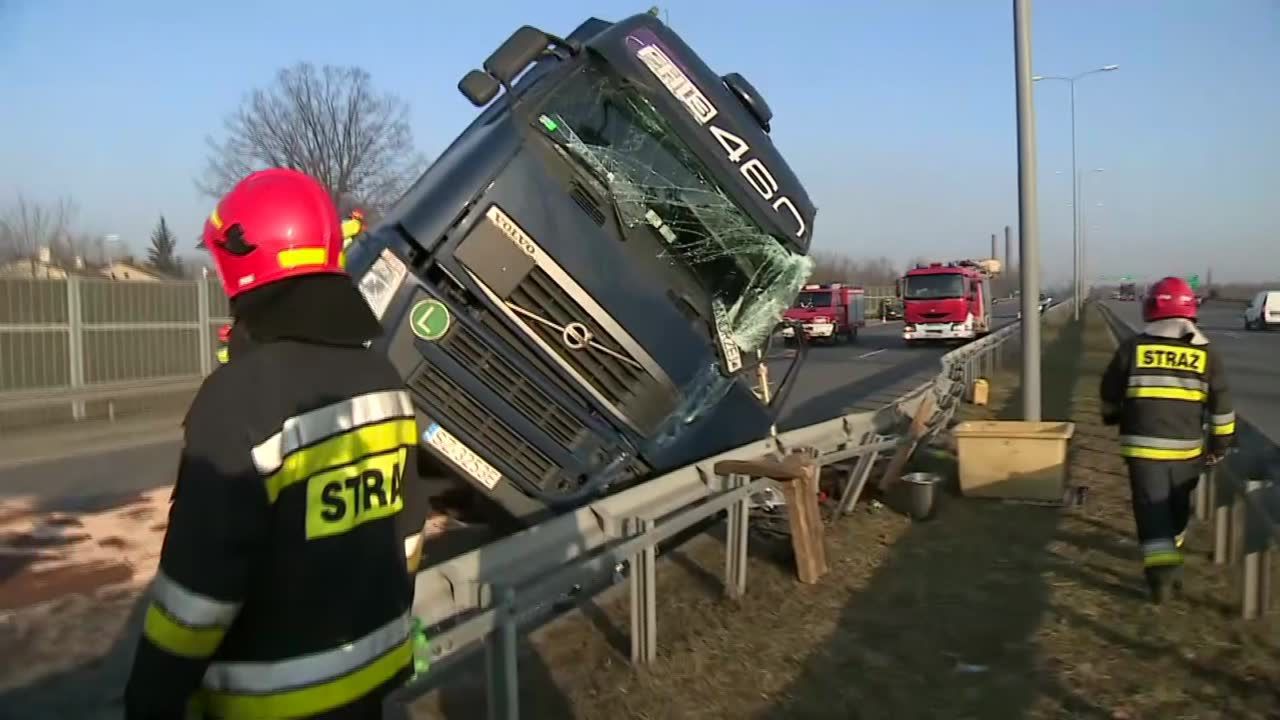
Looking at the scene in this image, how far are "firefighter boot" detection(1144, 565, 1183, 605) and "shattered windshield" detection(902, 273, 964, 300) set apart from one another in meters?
29.1

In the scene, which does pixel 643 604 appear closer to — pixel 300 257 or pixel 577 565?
pixel 577 565

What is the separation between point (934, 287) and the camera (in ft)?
111

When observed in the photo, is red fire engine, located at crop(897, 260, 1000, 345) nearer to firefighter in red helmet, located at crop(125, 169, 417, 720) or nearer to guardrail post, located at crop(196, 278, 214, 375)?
guardrail post, located at crop(196, 278, 214, 375)

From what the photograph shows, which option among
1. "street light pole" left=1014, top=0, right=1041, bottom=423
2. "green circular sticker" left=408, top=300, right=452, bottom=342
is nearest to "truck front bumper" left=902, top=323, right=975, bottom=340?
"street light pole" left=1014, top=0, right=1041, bottom=423

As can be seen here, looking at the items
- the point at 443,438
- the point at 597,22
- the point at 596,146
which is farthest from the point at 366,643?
the point at 597,22

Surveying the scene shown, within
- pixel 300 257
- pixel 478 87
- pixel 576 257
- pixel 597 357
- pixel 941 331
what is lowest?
pixel 941 331

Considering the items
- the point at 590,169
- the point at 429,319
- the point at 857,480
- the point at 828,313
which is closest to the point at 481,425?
the point at 429,319

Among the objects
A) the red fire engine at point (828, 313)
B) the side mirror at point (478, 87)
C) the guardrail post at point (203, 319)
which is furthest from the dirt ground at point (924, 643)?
the red fire engine at point (828, 313)

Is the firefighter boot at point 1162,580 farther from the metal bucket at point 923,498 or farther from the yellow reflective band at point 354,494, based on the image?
the yellow reflective band at point 354,494

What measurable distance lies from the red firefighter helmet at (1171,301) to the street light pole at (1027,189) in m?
4.64

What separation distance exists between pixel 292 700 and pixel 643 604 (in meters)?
2.87

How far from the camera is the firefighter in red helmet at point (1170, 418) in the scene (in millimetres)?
5656

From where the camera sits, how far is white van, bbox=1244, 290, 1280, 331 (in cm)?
4194

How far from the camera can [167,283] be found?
16.8 m
